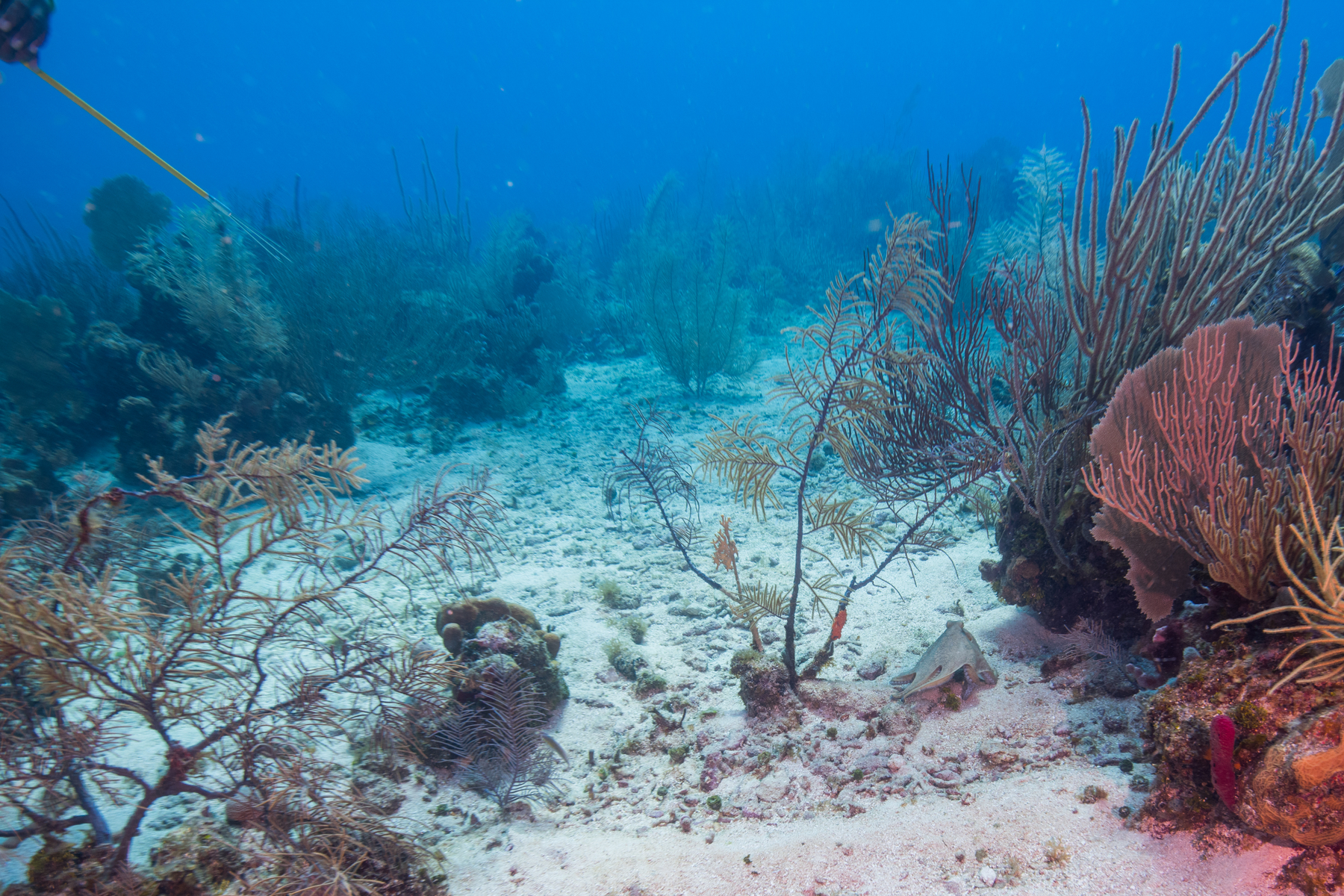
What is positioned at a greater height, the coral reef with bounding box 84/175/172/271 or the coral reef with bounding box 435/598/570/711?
the coral reef with bounding box 84/175/172/271

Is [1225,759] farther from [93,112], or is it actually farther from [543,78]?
[543,78]

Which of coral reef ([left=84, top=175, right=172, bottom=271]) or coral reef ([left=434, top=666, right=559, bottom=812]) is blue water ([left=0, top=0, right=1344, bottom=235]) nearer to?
coral reef ([left=84, top=175, right=172, bottom=271])

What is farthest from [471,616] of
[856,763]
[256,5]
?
[256,5]

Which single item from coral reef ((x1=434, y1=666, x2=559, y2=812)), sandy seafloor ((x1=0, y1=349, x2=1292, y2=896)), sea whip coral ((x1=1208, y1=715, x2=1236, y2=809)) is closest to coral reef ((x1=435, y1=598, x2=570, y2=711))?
coral reef ((x1=434, y1=666, x2=559, y2=812))

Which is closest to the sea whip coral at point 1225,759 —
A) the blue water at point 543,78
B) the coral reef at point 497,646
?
the coral reef at point 497,646

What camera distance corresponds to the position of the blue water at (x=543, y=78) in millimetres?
81438

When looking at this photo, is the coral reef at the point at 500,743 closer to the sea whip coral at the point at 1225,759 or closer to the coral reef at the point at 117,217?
the sea whip coral at the point at 1225,759

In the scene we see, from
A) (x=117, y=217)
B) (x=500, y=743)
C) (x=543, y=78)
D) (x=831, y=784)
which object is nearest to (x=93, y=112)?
(x=500, y=743)

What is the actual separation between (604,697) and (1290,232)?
504cm

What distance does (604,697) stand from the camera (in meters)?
3.94

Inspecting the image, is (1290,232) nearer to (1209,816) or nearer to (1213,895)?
(1209,816)

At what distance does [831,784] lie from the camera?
277 cm

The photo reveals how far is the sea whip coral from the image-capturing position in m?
1.70

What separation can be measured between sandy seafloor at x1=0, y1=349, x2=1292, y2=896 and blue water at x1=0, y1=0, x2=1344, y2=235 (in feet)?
235
